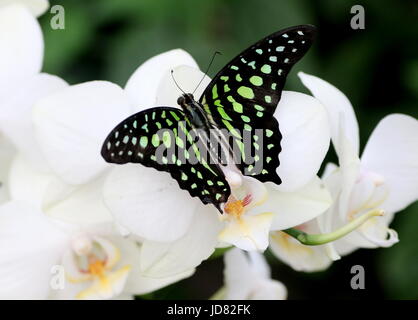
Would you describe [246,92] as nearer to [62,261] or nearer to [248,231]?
[248,231]

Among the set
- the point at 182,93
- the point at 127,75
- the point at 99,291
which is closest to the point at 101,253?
the point at 99,291

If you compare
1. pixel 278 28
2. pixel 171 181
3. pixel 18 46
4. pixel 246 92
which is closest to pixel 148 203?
pixel 171 181

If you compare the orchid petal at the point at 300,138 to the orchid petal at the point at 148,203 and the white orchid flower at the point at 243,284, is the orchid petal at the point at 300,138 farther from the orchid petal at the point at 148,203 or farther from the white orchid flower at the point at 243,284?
the white orchid flower at the point at 243,284

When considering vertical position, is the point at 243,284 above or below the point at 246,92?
below

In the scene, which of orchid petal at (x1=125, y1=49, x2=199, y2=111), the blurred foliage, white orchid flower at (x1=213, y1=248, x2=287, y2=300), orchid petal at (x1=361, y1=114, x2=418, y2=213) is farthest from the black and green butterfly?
the blurred foliage

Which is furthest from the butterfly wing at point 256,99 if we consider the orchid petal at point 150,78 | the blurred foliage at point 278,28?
the blurred foliage at point 278,28

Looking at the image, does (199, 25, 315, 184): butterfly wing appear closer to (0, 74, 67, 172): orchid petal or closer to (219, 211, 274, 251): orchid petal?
(219, 211, 274, 251): orchid petal
